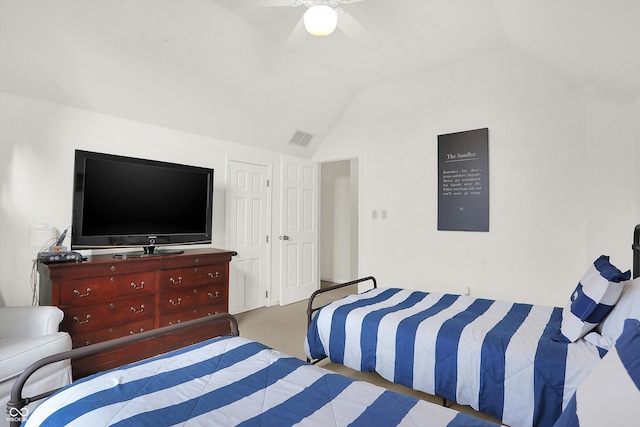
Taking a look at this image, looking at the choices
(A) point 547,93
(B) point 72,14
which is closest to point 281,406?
(B) point 72,14

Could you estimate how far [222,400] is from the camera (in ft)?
3.92

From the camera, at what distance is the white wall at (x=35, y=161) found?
255 centimetres

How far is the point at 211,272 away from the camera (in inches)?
130

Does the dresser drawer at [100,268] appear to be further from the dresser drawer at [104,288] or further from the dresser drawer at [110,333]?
the dresser drawer at [110,333]

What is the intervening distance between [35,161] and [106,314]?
134cm

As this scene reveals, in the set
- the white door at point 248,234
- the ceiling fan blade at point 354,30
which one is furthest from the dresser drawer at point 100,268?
the ceiling fan blade at point 354,30

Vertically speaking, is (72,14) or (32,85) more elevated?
(72,14)

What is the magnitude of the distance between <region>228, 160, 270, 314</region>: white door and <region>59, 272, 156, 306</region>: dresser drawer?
1.32 metres

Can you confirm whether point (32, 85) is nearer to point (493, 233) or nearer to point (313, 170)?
point (313, 170)

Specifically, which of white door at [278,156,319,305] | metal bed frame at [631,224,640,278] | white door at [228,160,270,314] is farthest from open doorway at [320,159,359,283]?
metal bed frame at [631,224,640,278]

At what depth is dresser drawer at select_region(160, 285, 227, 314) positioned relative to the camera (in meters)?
2.96

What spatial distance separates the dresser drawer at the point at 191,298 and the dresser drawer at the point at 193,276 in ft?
0.18

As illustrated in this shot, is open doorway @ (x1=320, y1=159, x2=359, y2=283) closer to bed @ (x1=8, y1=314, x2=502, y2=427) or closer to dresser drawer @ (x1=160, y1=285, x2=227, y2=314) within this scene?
dresser drawer @ (x1=160, y1=285, x2=227, y2=314)

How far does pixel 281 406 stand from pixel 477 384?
117cm
